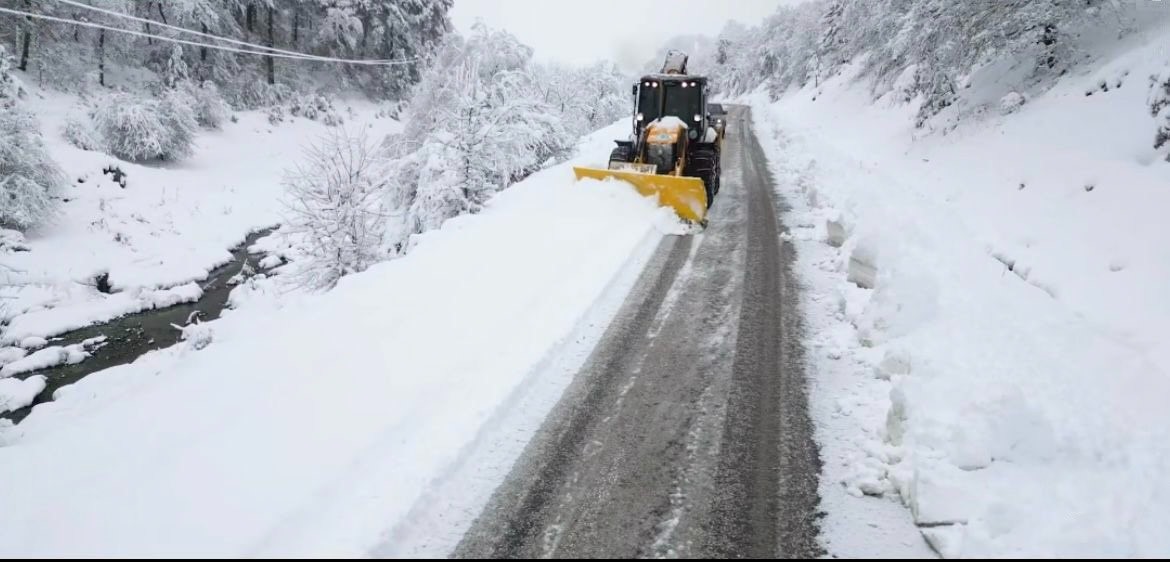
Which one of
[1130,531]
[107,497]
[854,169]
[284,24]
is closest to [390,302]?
[107,497]

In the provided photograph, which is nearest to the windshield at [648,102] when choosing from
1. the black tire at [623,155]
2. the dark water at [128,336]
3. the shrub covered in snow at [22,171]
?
the black tire at [623,155]

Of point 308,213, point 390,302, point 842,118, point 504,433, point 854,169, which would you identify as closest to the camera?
point 504,433

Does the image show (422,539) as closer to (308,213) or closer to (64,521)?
(64,521)

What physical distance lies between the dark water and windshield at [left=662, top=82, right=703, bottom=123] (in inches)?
373

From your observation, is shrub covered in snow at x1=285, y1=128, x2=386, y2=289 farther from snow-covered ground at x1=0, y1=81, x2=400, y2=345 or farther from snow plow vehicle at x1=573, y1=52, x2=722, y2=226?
snow plow vehicle at x1=573, y1=52, x2=722, y2=226

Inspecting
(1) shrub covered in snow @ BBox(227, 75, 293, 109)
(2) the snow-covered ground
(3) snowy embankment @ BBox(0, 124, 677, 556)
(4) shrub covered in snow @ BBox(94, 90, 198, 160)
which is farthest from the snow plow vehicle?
(1) shrub covered in snow @ BBox(227, 75, 293, 109)

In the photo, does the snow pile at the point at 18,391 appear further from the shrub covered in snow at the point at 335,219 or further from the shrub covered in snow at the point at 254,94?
the shrub covered in snow at the point at 254,94

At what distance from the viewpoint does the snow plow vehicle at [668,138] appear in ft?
34.8

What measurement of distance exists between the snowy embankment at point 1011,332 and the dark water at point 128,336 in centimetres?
988

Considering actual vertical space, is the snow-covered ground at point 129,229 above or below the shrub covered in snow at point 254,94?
below

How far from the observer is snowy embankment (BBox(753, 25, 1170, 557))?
10.4 feet

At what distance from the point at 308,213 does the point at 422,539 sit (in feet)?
28.8

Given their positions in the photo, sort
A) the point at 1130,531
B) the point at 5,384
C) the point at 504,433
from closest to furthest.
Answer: the point at 1130,531, the point at 504,433, the point at 5,384

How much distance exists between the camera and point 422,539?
310cm
